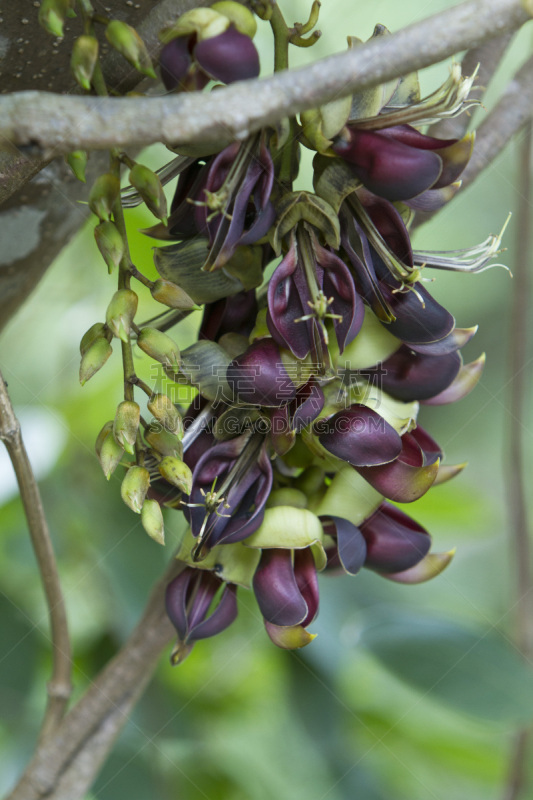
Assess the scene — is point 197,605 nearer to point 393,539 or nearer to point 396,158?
point 393,539

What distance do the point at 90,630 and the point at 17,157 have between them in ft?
2.41

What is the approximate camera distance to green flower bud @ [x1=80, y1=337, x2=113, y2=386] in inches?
16.2

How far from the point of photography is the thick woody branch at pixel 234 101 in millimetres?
292

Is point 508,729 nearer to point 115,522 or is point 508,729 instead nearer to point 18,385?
point 115,522

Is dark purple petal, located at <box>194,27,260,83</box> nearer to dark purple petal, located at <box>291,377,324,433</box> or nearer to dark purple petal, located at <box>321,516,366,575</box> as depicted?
dark purple petal, located at <box>291,377,324,433</box>

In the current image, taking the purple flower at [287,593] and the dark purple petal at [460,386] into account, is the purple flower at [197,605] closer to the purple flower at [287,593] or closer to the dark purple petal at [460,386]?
the purple flower at [287,593]

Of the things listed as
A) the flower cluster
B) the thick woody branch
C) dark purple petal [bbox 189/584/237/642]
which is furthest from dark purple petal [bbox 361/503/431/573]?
the thick woody branch

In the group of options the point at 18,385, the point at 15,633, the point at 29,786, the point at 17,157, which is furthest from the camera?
the point at 18,385

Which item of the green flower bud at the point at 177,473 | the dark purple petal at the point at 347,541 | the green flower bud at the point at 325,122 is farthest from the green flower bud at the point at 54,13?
the dark purple petal at the point at 347,541

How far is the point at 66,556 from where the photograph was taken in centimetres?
98

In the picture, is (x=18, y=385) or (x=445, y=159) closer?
(x=445, y=159)

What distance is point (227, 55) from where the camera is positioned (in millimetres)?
374

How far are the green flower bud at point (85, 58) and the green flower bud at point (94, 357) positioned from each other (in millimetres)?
139

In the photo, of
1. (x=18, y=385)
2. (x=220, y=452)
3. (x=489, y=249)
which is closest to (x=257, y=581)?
(x=220, y=452)
